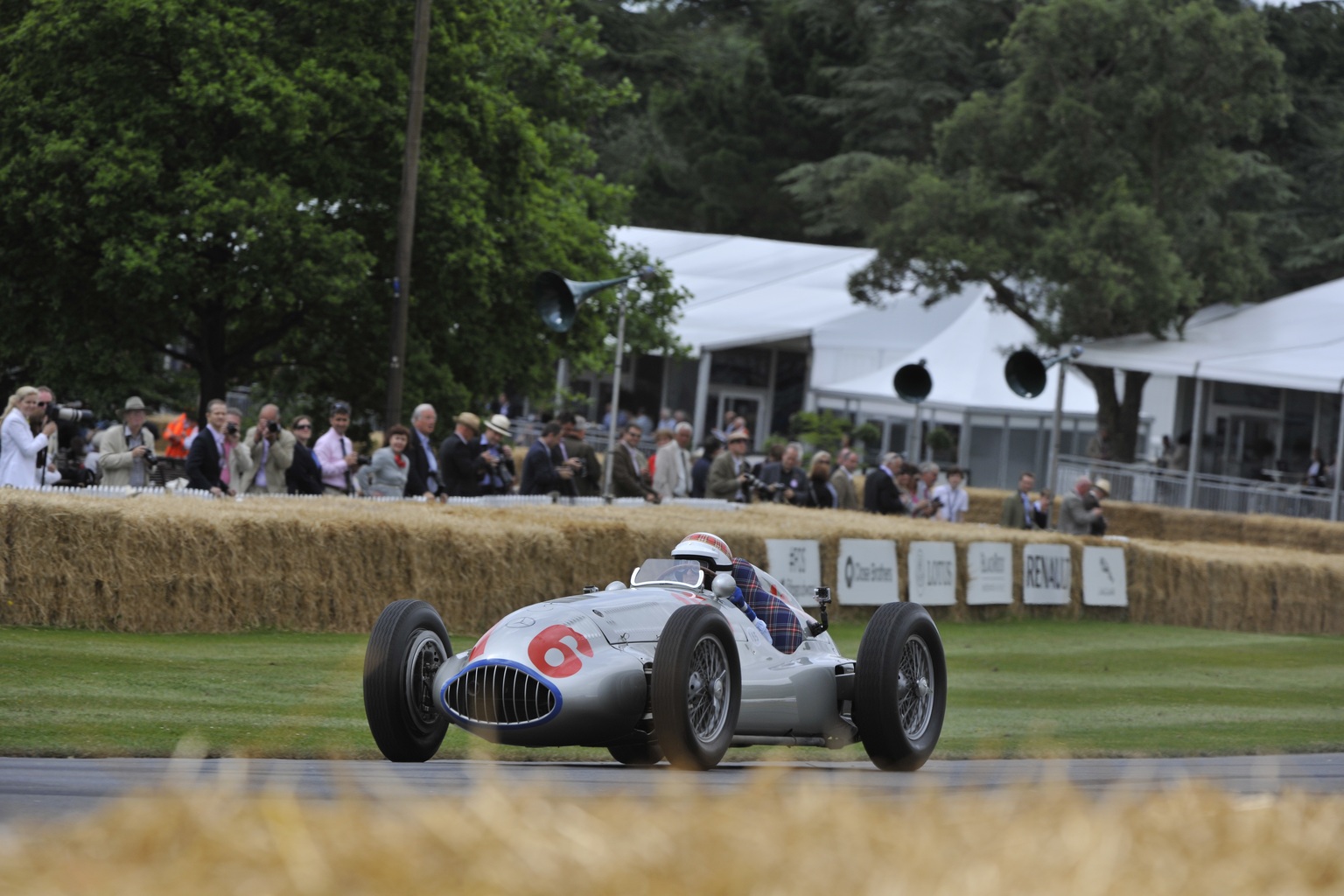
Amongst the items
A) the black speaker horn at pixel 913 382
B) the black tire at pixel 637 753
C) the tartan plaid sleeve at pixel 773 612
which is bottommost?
the black tire at pixel 637 753

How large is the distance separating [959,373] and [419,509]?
2717cm

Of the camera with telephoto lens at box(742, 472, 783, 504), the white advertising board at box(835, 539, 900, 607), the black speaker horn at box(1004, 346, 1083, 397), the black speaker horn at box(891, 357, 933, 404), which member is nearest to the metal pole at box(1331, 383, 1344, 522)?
the black speaker horn at box(1004, 346, 1083, 397)

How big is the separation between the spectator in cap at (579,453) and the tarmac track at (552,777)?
10.2 meters

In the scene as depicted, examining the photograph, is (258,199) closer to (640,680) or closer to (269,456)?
(269,456)

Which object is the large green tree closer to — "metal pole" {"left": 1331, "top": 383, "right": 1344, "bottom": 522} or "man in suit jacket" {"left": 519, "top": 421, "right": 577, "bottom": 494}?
"man in suit jacket" {"left": 519, "top": 421, "right": 577, "bottom": 494}

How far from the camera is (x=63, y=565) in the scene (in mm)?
13570

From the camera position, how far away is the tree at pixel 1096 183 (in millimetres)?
39719

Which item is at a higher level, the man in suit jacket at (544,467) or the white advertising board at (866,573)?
the man in suit jacket at (544,467)

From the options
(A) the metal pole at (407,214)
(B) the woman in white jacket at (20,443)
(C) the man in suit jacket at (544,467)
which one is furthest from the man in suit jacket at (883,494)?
(B) the woman in white jacket at (20,443)

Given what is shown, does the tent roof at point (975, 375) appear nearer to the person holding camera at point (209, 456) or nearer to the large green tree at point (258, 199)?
the large green tree at point (258, 199)

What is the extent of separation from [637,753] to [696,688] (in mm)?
706

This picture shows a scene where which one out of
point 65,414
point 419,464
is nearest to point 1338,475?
point 419,464

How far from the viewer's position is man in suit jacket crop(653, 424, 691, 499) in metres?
24.1

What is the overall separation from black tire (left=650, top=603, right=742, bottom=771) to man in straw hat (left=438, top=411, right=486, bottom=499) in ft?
33.8
